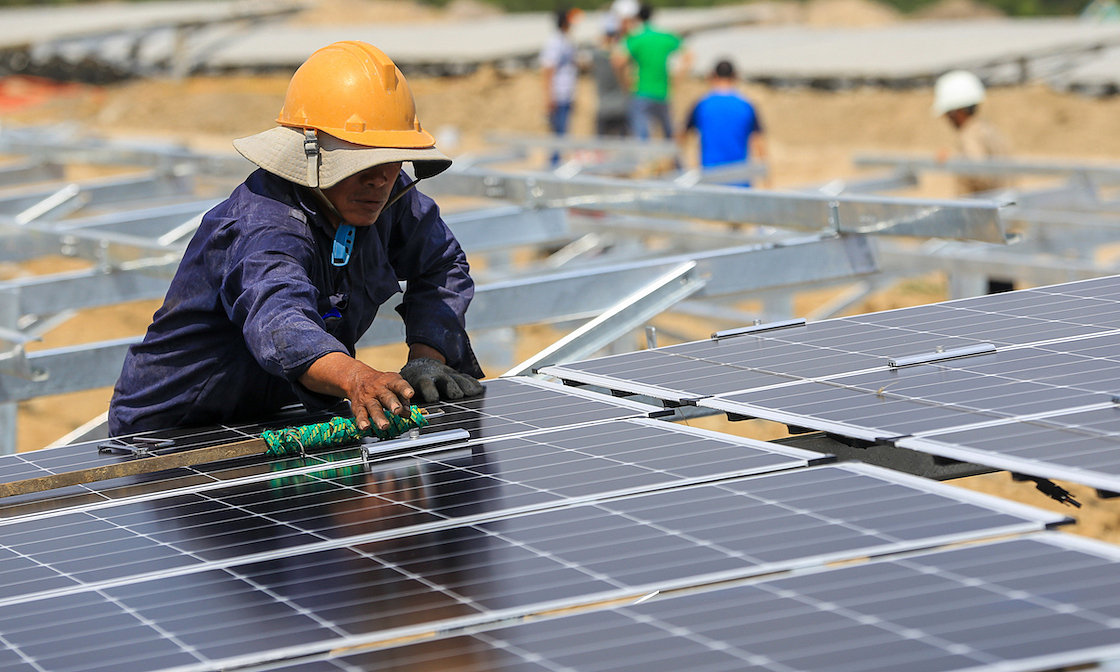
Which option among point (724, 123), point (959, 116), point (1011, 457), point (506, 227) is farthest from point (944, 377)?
point (724, 123)

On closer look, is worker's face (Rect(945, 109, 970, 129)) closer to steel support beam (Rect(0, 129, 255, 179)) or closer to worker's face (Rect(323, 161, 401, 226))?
steel support beam (Rect(0, 129, 255, 179))

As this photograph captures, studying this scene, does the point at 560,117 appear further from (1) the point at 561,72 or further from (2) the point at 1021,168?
(2) the point at 1021,168

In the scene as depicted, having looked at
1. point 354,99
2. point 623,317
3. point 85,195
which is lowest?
point 623,317

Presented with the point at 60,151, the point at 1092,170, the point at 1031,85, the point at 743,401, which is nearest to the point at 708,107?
the point at 1092,170

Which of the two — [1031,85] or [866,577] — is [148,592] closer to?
[866,577]

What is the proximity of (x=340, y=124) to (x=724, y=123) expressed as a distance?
32.8 ft

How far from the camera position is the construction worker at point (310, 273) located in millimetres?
3869

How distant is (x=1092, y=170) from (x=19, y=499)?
377 inches

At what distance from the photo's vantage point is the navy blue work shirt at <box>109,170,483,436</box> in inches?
152

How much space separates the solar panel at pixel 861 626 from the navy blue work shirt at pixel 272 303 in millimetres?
1661

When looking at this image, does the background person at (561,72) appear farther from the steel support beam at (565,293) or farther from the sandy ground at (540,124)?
the steel support beam at (565,293)

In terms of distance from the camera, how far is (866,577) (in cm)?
243

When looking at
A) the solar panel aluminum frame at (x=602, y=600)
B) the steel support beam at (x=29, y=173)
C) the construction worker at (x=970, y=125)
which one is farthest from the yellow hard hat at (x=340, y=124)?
the steel support beam at (x=29, y=173)

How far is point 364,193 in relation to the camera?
13.7 feet
